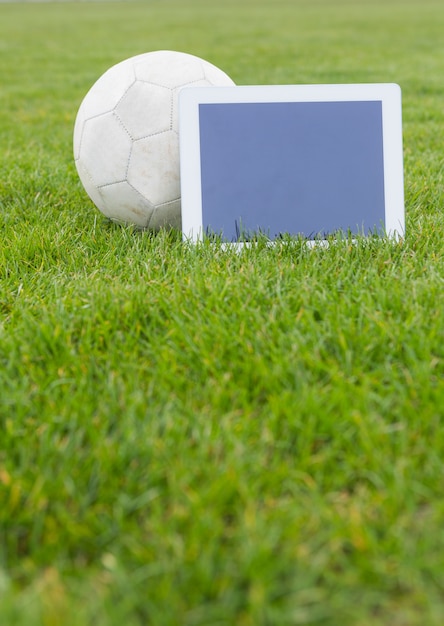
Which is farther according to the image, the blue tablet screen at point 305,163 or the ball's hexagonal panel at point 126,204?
the ball's hexagonal panel at point 126,204

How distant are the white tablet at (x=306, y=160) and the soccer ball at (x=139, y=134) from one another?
9.7 inches

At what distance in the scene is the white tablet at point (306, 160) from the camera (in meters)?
2.76

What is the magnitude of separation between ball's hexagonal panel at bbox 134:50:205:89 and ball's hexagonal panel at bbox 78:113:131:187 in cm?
23

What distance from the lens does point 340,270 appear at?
98.0 inches

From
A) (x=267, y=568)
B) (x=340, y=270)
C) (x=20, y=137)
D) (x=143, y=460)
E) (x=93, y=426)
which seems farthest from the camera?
(x=20, y=137)

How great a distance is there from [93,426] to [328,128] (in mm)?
1627

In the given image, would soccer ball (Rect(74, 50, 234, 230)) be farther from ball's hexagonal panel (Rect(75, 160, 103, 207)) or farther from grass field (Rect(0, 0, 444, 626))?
grass field (Rect(0, 0, 444, 626))

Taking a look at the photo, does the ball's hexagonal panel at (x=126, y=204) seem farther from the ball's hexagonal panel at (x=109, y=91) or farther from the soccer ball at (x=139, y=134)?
the ball's hexagonal panel at (x=109, y=91)

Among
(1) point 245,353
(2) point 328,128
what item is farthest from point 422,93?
(1) point 245,353

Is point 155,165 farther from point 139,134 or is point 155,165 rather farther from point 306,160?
point 306,160

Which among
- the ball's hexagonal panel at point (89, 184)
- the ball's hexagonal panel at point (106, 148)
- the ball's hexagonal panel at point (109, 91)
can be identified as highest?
the ball's hexagonal panel at point (109, 91)

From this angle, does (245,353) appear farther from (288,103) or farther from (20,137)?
(20,137)

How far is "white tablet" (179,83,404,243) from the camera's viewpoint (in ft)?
9.04

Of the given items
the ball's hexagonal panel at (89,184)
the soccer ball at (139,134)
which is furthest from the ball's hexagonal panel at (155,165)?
the ball's hexagonal panel at (89,184)
